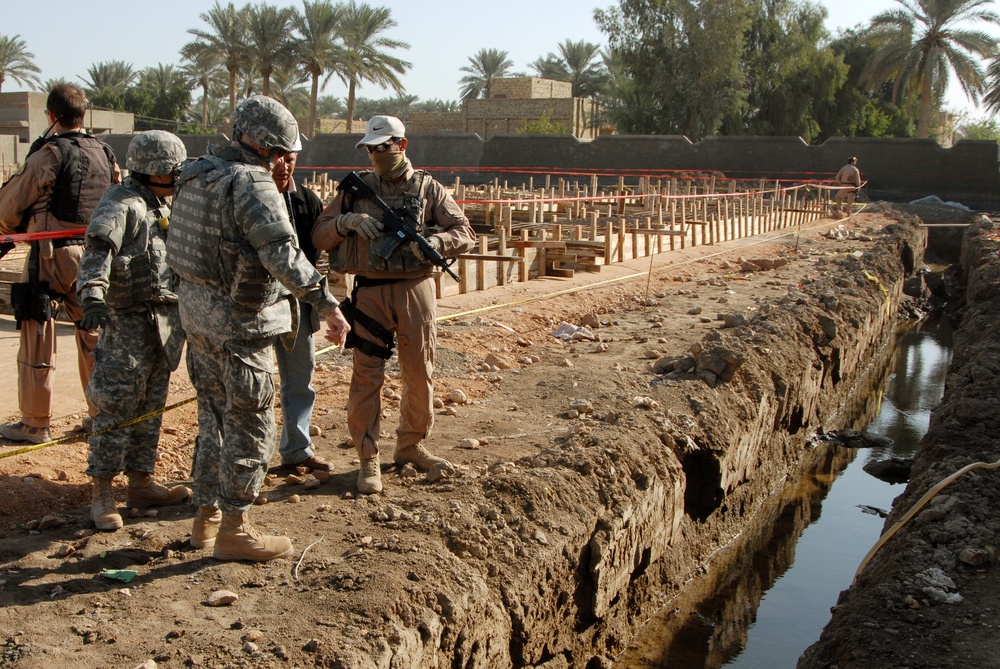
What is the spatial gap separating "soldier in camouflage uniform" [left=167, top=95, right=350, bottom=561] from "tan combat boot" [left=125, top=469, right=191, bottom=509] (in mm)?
579

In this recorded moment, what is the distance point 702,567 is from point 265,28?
110 feet

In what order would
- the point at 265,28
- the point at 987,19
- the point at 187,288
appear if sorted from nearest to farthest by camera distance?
the point at 187,288 < the point at 987,19 < the point at 265,28

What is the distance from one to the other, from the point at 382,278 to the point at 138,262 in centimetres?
103

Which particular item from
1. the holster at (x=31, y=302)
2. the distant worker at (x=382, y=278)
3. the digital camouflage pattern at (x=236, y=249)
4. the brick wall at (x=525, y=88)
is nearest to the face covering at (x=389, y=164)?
the distant worker at (x=382, y=278)

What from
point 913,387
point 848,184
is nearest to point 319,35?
point 848,184

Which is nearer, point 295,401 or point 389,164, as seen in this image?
point 389,164

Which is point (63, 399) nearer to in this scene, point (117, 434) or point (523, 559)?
point (117, 434)

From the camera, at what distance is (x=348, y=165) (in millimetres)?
30953

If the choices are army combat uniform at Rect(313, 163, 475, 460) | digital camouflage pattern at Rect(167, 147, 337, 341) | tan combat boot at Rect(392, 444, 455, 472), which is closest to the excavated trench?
tan combat boot at Rect(392, 444, 455, 472)

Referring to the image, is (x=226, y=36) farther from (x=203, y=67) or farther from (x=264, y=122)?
(x=264, y=122)

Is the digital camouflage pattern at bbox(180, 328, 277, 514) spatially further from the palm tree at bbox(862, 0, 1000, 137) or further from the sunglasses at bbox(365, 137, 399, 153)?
the palm tree at bbox(862, 0, 1000, 137)

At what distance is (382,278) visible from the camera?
14.4 feet

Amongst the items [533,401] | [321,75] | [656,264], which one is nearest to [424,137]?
[321,75]

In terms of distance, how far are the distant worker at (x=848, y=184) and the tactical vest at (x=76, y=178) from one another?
67.7 feet
